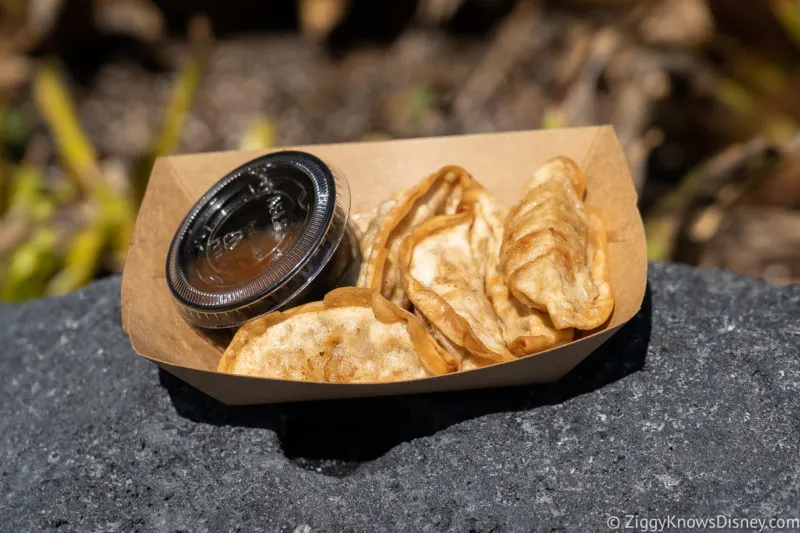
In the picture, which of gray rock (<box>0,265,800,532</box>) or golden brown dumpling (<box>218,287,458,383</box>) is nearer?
gray rock (<box>0,265,800,532</box>)

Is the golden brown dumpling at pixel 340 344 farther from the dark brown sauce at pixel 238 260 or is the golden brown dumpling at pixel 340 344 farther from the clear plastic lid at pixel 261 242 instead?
the dark brown sauce at pixel 238 260

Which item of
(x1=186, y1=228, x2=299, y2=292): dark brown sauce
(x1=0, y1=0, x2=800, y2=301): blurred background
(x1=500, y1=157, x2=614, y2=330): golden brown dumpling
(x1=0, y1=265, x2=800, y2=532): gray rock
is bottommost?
(x1=0, y1=0, x2=800, y2=301): blurred background

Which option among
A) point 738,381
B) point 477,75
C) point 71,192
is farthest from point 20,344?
point 477,75

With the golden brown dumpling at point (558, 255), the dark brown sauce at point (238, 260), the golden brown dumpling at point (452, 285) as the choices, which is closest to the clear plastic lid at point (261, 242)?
the dark brown sauce at point (238, 260)

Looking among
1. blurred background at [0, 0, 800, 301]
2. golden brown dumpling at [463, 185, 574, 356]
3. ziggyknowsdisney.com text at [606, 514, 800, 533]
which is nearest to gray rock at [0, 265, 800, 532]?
ziggyknowsdisney.com text at [606, 514, 800, 533]

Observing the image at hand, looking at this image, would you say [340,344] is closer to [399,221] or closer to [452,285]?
[452,285]

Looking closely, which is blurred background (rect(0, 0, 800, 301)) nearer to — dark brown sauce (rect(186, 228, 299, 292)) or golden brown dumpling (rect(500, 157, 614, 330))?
golden brown dumpling (rect(500, 157, 614, 330))
